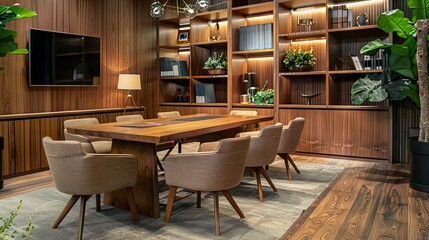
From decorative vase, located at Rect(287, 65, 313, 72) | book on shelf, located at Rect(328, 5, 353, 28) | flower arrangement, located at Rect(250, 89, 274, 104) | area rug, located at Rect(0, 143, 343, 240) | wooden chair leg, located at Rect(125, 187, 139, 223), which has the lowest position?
area rug, located at Rect(0, 143, 343, 240)

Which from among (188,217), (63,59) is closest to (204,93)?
(63,59)

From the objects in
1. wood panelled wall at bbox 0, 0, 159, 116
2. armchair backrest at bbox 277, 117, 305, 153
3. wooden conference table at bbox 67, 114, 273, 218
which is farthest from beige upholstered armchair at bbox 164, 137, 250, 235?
wood panelled wall at bbox 0, 0, 159, 116

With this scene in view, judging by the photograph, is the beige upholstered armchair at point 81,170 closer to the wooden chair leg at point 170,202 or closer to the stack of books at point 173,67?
the wooden chair leg at point 170,202

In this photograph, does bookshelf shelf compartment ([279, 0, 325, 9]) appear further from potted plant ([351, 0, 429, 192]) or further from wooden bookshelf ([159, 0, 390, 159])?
potted plant ([351, 0, 429, 192])

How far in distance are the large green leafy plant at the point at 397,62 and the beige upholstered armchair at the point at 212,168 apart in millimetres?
2304

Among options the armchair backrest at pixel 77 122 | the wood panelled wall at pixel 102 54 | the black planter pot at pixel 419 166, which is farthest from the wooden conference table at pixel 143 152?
the black planter pot at pixel 419 166

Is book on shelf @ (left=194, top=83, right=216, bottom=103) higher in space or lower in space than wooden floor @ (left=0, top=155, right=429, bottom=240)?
higher

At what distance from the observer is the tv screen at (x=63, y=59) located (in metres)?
4.92

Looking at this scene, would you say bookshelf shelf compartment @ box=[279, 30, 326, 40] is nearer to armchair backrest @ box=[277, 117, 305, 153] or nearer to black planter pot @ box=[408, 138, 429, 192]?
armchair backrest @ box=[277, 117, 305, 153]

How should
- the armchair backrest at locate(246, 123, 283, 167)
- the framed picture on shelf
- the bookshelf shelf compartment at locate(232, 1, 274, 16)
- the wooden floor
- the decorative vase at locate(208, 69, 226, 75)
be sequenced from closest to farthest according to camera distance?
the wooden floor → the armchair backrest at locate(246, 123, 283, 167) → the bookshelf shelf compartment at locate(232, 1, 274, 16) → the decorative vase at locate(208, 69, 226, 75) → the framed picture on shelf

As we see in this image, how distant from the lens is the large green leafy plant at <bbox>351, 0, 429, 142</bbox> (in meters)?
4.02

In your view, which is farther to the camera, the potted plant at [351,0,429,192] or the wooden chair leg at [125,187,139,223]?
the potted plant at [351,0,429,192]

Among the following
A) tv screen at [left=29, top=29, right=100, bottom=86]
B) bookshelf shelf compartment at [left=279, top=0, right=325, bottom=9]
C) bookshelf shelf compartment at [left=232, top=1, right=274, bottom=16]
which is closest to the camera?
tv screen at [left=29, top=29, right=100, bottom=86]

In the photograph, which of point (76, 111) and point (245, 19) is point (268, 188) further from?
point (245, 19)
